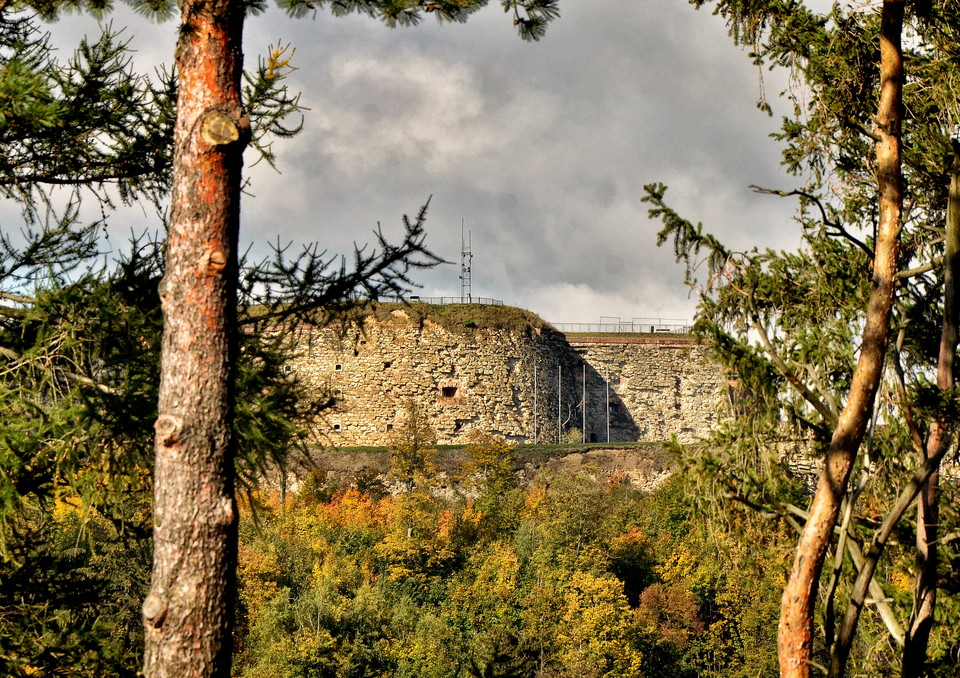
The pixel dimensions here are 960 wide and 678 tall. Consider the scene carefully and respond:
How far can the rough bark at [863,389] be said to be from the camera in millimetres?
5773

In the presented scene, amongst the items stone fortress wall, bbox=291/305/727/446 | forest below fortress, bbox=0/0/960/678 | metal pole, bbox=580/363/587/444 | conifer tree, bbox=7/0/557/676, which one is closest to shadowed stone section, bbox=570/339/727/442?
metal pole, bbox=580/363/587/444

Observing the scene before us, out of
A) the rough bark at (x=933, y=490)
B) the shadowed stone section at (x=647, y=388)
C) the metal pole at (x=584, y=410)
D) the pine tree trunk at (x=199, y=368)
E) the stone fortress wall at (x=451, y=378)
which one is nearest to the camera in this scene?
the pine tree trunk at (x=199, y=368)

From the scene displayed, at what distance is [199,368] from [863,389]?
3932mm

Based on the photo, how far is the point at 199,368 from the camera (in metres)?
3.86

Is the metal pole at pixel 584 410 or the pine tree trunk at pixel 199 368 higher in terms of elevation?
the metal pole at pixel 584 410

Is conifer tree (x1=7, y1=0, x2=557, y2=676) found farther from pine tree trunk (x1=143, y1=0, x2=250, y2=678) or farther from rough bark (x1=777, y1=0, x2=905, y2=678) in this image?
rough bark (x1=777, y1=0, x2=905, y2=678)

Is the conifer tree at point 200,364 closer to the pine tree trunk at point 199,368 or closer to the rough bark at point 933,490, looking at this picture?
the pine tree trunk at point 199,368

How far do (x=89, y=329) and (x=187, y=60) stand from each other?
5.80ft

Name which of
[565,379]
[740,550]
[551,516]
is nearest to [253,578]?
→ [551,516]

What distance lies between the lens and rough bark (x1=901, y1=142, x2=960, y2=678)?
5.70 m

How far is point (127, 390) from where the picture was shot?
5.04m

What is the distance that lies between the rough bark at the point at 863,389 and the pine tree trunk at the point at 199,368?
3.47 m

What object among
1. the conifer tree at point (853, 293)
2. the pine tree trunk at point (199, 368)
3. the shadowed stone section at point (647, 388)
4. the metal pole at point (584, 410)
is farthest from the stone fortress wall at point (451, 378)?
the pine tree trunk at point (199, 368)

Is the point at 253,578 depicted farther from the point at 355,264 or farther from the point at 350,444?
the point at 355,264
